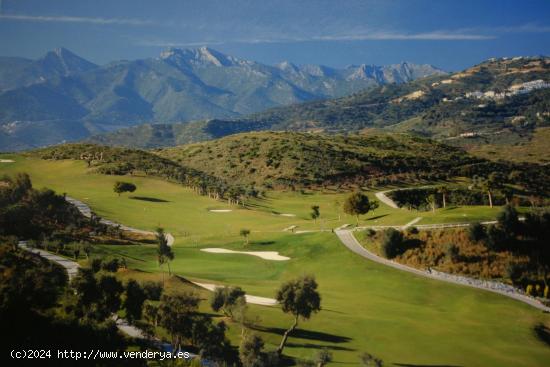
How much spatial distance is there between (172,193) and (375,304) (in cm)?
9916

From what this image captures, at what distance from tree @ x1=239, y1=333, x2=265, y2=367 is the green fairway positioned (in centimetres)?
505

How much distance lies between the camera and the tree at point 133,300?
111ft

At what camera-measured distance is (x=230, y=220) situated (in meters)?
106

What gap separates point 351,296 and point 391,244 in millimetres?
14092

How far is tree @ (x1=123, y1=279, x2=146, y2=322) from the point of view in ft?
111

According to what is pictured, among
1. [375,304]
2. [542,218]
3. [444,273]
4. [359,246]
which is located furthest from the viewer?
[359,246]

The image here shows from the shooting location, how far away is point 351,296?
165 feet

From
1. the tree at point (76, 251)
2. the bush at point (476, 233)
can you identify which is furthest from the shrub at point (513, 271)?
the tree at point (76, 251)

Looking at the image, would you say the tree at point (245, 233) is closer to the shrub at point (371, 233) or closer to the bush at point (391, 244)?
the shrub at point (371, 233)

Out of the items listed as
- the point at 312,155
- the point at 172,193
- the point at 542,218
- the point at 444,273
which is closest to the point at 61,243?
the point at 444,273

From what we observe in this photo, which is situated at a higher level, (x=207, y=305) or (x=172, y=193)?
(x=172, y=193)

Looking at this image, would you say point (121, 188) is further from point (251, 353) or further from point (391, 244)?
point (251, 353)

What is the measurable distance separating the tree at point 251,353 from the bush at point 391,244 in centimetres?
3679

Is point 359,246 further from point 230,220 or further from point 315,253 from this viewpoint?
point 230,220
